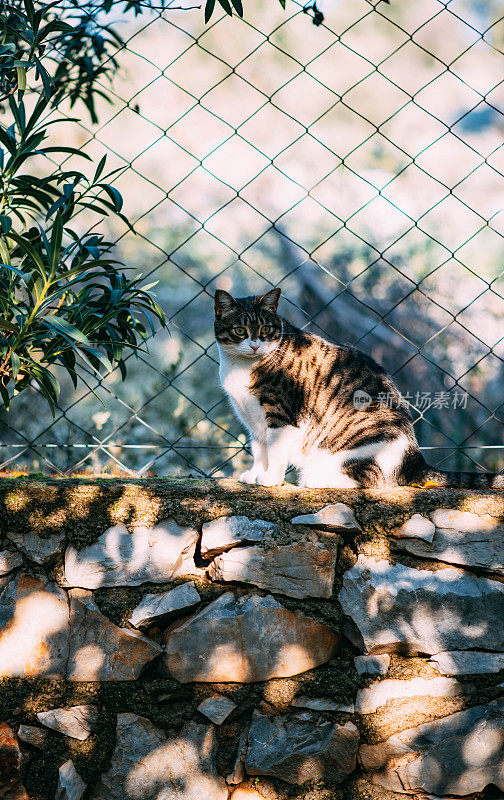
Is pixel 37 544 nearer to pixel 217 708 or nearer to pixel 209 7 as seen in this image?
pixel 217 708

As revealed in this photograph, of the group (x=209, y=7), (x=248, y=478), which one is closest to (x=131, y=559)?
(x=248, y=478)

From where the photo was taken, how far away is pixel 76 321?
2117mm

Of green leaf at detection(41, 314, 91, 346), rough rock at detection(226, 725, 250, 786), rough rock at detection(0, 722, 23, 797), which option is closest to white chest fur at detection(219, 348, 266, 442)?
green leaf at detection(41, 314, 91, 346)

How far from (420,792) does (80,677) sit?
106 cm

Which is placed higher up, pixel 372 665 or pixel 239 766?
pixel 372 665

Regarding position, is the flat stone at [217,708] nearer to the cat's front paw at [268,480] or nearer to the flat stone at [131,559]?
the flat stone at [131,559]

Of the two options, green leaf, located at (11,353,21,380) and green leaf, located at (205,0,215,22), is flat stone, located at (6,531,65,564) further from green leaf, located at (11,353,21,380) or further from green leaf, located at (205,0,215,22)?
green leaf, located at (205,0,215,22)

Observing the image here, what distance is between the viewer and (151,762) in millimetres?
2014

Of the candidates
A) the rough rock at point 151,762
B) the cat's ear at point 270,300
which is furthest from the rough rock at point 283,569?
the cat's ear at point 270,300

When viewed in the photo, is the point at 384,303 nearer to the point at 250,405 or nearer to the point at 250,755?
the point at 250,405

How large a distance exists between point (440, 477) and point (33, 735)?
5.05 ft

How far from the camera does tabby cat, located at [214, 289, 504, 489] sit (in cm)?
237

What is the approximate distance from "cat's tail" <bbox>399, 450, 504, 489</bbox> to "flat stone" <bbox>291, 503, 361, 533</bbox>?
12.6 inches

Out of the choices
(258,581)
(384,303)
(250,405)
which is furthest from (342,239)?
(258,581)
